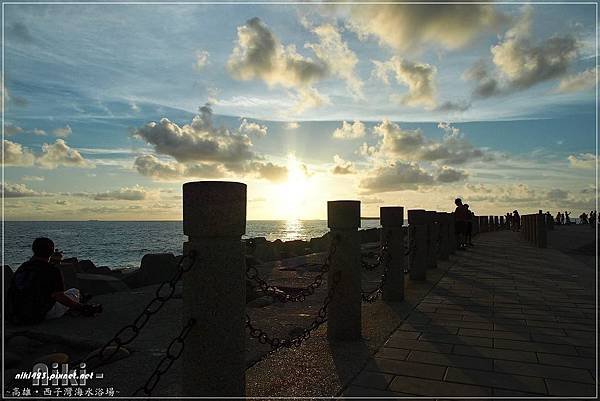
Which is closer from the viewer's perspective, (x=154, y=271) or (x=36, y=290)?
(x=36, y=290)

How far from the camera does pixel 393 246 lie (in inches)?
275

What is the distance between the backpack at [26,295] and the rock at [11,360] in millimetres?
1586

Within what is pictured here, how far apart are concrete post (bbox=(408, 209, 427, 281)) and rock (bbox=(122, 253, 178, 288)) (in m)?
6.70

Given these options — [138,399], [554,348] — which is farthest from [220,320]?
[554,348]

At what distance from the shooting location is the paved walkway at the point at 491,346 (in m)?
3.60

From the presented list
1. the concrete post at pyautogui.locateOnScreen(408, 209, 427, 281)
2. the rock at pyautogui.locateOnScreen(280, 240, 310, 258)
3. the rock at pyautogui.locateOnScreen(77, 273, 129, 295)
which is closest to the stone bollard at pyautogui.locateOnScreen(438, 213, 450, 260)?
the concrete post at pyautogui.locateOnScreen(408, 209, 427, 281)

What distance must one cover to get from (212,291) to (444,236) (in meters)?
11.9

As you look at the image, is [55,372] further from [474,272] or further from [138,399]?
[474,272]

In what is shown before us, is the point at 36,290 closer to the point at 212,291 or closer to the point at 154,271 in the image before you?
the point at 212,291

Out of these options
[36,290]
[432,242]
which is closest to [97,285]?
[36,290]

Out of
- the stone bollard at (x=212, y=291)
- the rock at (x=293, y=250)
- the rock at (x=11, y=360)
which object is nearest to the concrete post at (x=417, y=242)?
the stone bollard at (x=212, y=291)

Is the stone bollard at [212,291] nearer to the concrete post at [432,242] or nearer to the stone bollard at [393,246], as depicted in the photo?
the stone bollard at [393,246]

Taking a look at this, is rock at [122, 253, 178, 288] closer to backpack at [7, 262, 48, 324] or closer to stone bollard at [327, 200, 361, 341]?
backpack at [7, 262, 48, 324]

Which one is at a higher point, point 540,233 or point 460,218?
point 460,218
